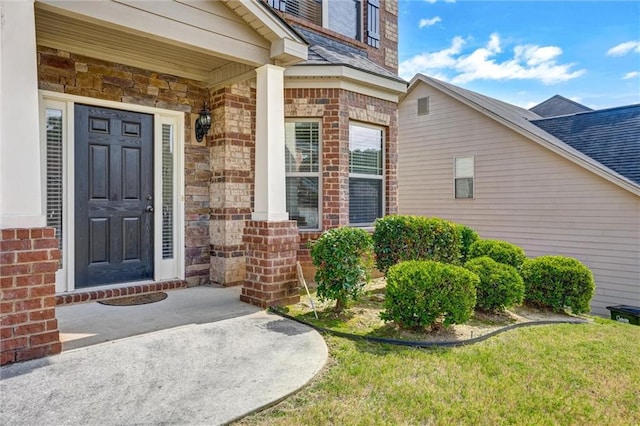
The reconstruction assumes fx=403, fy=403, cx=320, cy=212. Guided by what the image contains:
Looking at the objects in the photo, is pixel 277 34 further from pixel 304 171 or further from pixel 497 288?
pixel 497 288

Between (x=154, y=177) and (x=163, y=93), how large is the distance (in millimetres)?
1086

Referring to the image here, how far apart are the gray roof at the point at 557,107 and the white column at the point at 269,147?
14386 millimetres

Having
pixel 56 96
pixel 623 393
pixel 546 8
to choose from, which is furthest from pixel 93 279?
pixel 546 8

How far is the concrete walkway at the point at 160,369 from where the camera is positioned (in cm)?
231

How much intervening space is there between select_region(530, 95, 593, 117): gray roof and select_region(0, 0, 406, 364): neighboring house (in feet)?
37.9

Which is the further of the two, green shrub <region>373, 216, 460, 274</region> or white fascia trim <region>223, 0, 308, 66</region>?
green shrub <region>373, 216, 460, 274</region>

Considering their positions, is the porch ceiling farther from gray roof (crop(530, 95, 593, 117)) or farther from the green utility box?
gray roof (crop(530, 95, 593, 117))

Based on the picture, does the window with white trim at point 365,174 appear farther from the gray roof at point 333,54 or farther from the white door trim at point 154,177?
the white door trim at point 154,177

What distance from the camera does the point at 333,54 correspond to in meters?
6.22

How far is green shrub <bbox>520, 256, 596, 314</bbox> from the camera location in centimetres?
510

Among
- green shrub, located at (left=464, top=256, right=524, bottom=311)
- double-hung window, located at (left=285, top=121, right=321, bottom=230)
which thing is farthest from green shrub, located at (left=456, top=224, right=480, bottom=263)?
double-hung window, located at (left=285, top=121, right=321, bottom=230)

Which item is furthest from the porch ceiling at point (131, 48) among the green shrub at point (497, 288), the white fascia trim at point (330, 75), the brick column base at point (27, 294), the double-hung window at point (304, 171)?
the green shrub at point (497, 288)

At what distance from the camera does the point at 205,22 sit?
12.8 feet

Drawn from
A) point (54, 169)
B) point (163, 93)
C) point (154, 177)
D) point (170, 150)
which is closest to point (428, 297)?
point (154, 177)
